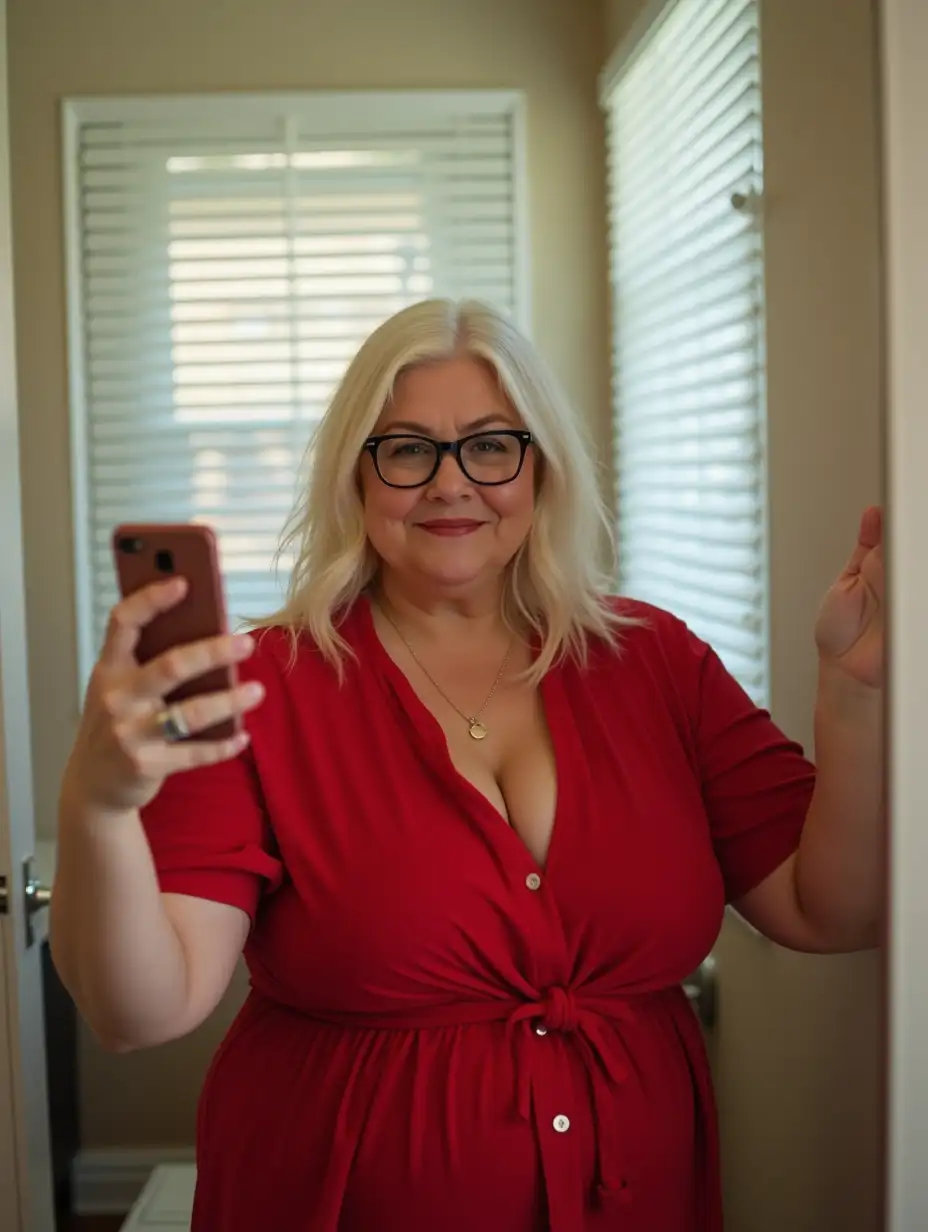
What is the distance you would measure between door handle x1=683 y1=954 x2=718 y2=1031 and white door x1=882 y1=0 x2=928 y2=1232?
0.15m

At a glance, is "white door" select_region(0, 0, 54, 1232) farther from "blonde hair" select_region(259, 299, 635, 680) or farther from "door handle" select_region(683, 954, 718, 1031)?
"door handle" select_region(683, 954, 718, 1031)

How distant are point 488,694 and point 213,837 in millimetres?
210

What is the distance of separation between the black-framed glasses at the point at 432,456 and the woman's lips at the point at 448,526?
0.09 ft

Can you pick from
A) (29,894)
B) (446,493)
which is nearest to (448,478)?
(446,493)

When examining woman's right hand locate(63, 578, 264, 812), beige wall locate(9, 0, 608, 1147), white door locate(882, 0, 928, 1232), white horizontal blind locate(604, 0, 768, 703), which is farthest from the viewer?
white horizontal blind locate(604, 0, 768, 703)

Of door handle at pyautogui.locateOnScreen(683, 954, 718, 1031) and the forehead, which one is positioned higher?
the forehead

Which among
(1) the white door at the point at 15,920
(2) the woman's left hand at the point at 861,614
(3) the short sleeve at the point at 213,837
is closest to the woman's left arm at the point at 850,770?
(2) the woman's left hand at the point at 861,614

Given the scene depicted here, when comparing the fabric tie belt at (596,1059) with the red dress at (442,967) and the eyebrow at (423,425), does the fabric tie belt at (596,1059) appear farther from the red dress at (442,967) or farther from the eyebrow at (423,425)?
the eyebrow at (423,425)

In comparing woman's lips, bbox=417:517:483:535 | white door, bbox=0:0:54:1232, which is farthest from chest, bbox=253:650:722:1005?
white door, bbox=0:0:54:1232

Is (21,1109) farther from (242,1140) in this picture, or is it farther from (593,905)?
(593,905)

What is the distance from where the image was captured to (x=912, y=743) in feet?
2.14

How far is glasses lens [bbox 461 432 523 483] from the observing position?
0.75 metres

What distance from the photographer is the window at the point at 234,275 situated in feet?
2.44

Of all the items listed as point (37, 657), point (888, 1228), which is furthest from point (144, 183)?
point (888, 1228)
